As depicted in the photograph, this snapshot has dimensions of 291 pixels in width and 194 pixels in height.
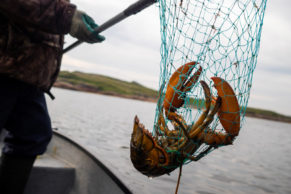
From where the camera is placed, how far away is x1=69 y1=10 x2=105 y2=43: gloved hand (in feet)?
7.13

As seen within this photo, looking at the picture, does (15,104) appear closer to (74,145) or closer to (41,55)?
(41,55)

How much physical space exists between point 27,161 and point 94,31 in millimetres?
1521

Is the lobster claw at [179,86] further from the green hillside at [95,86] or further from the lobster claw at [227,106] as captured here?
the green hillside at [95,86]

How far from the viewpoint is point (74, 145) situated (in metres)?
4.71

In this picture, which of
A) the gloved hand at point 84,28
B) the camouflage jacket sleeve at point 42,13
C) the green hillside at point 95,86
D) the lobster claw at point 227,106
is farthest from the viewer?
the green hillside at point 95,86

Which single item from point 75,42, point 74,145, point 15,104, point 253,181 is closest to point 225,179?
point 253,181

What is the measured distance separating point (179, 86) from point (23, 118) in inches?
60.6

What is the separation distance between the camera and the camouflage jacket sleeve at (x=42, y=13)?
1.83 m

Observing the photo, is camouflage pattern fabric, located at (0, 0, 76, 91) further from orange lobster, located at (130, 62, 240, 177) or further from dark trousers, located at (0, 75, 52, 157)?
orange lobster, located at (130, 62, 240, 177)

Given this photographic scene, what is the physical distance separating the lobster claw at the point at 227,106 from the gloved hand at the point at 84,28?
1308 mm

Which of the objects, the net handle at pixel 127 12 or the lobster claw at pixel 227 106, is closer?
the lobster claw at pixel 227 106

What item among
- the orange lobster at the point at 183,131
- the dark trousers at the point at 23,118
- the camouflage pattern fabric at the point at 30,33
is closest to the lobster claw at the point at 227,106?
the orange lobster at the point at 183,131

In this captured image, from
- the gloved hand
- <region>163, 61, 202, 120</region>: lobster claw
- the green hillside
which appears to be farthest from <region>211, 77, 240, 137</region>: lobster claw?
the green hillside

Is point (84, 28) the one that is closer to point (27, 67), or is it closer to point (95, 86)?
point (27, 67)
